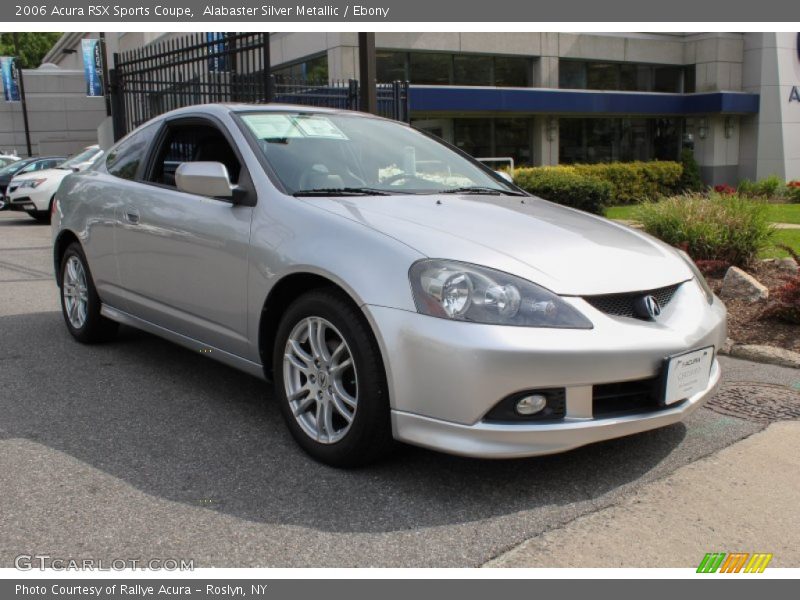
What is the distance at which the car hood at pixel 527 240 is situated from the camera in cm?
326

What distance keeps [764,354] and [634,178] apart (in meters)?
15.6

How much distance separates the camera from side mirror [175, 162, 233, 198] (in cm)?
391

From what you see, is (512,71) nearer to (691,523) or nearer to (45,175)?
(45,175)

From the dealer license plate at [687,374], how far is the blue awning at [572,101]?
1769cm

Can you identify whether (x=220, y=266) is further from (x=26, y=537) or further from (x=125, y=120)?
(x=125, y=120)

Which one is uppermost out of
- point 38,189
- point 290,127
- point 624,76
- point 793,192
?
point 624,76

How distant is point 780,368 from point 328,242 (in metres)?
3.35

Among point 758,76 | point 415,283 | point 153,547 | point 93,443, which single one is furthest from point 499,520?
point 758,76

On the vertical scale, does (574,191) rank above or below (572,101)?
below

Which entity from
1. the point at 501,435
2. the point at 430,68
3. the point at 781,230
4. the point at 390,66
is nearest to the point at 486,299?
the point at 501,435

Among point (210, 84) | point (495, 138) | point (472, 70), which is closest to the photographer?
point (210, 84)

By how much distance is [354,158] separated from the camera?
4.36m
